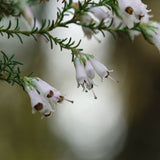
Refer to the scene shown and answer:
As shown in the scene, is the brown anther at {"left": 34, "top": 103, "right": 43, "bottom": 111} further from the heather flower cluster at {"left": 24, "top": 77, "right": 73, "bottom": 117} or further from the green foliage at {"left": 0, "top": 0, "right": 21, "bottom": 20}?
the green foliage at {"left": 0, "top": 0, "right": 21, "bottom": 20}

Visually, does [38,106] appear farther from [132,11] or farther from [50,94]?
[132,11]

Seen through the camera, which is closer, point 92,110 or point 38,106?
point 38,106

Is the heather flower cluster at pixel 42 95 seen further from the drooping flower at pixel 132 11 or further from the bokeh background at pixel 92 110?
the bokeh background at pixel 92 110

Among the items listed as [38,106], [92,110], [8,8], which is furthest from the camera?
[92,110]

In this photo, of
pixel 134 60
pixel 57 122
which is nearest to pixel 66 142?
pixel 57 122

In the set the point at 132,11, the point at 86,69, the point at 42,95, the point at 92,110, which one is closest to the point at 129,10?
the point at 132,11
